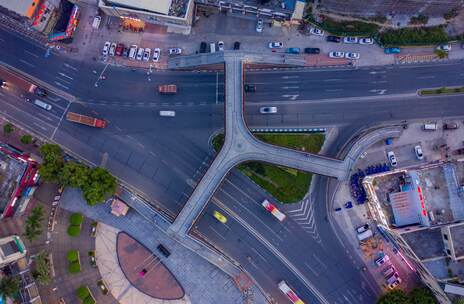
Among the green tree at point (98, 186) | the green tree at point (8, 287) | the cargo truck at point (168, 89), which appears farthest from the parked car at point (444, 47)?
the green tree at point (8, 287)

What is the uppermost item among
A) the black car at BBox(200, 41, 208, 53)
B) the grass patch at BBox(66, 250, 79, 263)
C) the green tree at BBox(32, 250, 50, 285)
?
the black car at BBox(200, 41, 208, 53)

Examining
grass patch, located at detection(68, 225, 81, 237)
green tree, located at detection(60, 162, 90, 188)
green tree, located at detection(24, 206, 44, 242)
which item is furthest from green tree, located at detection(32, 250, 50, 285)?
green tree, located at detection(60, 162, 90, 188)

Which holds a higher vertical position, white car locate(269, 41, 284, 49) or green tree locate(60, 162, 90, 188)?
white car locate(269, 41, 284, 49)

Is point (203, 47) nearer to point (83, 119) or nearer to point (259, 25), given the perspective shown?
point (259, 25)

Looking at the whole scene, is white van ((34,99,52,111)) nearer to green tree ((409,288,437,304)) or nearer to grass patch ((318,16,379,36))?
grass patch ((318,16,379,36))

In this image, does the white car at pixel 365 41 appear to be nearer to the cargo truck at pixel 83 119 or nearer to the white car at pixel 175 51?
the white car at pixel 175 51
